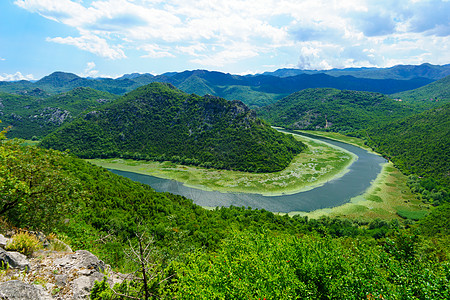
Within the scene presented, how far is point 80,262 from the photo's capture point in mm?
12008

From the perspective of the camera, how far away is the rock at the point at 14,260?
10018 millimetres

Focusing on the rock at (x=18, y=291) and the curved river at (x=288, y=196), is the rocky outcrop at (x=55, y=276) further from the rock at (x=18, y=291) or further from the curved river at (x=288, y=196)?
the curved river at (x=288, y=196)

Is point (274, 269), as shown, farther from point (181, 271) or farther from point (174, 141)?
point (174, 141)

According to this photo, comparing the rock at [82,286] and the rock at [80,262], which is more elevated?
the rock at [80,262]

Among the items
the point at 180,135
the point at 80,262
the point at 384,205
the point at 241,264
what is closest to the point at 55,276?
the point at 80,262

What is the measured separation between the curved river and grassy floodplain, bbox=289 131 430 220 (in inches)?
99.1

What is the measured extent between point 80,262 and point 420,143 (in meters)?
142

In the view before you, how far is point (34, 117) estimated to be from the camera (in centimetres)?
17825

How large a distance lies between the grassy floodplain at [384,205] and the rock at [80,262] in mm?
55785

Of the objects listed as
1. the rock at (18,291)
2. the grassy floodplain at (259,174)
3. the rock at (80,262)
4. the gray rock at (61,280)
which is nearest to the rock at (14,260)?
the rock at (80,262)

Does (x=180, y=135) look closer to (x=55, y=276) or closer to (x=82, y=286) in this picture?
(x=55, y=276)

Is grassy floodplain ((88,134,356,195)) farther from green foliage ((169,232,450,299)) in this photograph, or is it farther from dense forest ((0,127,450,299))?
green foliage ((169,232,450,299))

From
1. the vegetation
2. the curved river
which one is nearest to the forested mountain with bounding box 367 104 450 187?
the vegetation

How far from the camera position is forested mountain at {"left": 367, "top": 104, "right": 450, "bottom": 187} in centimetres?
8819
